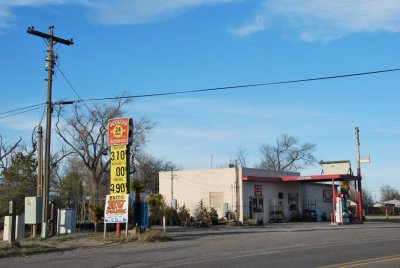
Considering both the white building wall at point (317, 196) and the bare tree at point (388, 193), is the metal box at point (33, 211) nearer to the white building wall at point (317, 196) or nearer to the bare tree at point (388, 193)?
the white building wall at point (317, 196)

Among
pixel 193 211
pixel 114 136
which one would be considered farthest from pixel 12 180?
pixel 193 211

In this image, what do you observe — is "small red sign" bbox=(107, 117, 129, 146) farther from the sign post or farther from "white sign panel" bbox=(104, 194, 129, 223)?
"white sign panel" bbox=(104, 194, 129, 223)

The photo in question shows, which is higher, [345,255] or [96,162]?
[96,162]

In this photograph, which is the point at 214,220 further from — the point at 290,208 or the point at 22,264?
the point at 22,264

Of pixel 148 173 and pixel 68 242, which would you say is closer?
pixel 68 242

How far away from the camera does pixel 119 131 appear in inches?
936

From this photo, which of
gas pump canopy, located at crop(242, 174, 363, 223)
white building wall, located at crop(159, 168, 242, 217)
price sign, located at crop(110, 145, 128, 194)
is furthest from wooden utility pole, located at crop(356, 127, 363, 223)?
price sign, located at crop(110, 145, 128, 194)

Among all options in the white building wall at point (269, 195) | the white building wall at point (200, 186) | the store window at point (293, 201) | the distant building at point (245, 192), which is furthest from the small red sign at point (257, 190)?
the store window at point (293, 201)

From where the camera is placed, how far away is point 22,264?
47.6 ft

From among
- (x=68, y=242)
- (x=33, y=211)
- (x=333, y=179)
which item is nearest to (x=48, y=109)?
(x=33, y=211)

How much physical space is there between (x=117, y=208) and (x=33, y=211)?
3911 mm

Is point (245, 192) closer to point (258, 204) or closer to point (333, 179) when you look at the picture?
point (258, 204)

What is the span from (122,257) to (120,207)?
24.7ft

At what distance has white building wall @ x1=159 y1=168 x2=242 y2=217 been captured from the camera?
42.1 metres
